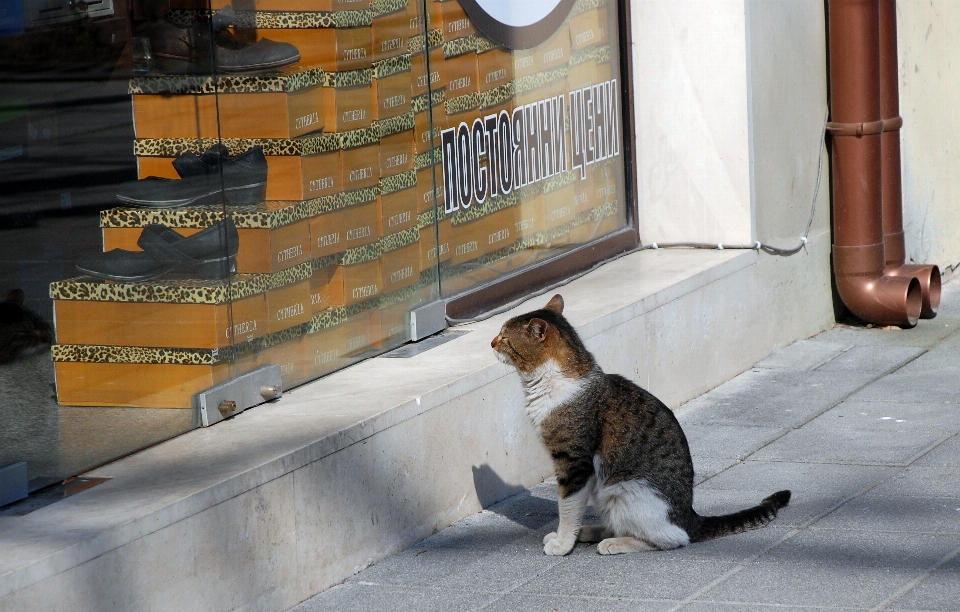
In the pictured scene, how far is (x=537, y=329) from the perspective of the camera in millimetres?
4727

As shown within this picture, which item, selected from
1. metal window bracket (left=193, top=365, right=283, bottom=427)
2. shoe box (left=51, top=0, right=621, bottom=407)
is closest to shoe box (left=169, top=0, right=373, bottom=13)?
shoe box (left=51, top=0, right=621, bottom=407)

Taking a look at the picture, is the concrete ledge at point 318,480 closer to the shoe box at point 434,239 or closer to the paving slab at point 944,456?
the shoe box at point 434,239

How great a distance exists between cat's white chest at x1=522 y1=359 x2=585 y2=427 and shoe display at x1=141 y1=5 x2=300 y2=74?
5.30ft

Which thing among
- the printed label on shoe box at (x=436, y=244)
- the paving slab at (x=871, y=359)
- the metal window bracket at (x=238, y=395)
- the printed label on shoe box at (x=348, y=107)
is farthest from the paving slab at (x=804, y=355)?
the metal window bracket at (x=238, y=395)

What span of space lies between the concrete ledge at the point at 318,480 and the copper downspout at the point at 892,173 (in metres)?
2.03

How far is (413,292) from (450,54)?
120 cm

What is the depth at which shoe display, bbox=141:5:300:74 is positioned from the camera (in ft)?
15.3

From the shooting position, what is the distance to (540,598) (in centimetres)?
438

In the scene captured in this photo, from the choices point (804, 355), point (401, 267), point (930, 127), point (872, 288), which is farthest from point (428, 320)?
point (930, 127)

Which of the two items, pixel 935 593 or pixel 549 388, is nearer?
pixel 935 593

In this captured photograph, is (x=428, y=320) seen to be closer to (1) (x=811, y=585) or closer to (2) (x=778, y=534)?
(2) (x=778, y=534)

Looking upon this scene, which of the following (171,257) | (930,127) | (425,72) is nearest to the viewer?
(171,257)

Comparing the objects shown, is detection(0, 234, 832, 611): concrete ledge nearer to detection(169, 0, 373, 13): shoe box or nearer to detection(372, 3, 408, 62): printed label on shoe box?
detection(372, 3, 408, 62): printed label on shoe box

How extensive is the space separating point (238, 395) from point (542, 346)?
3.83ft
